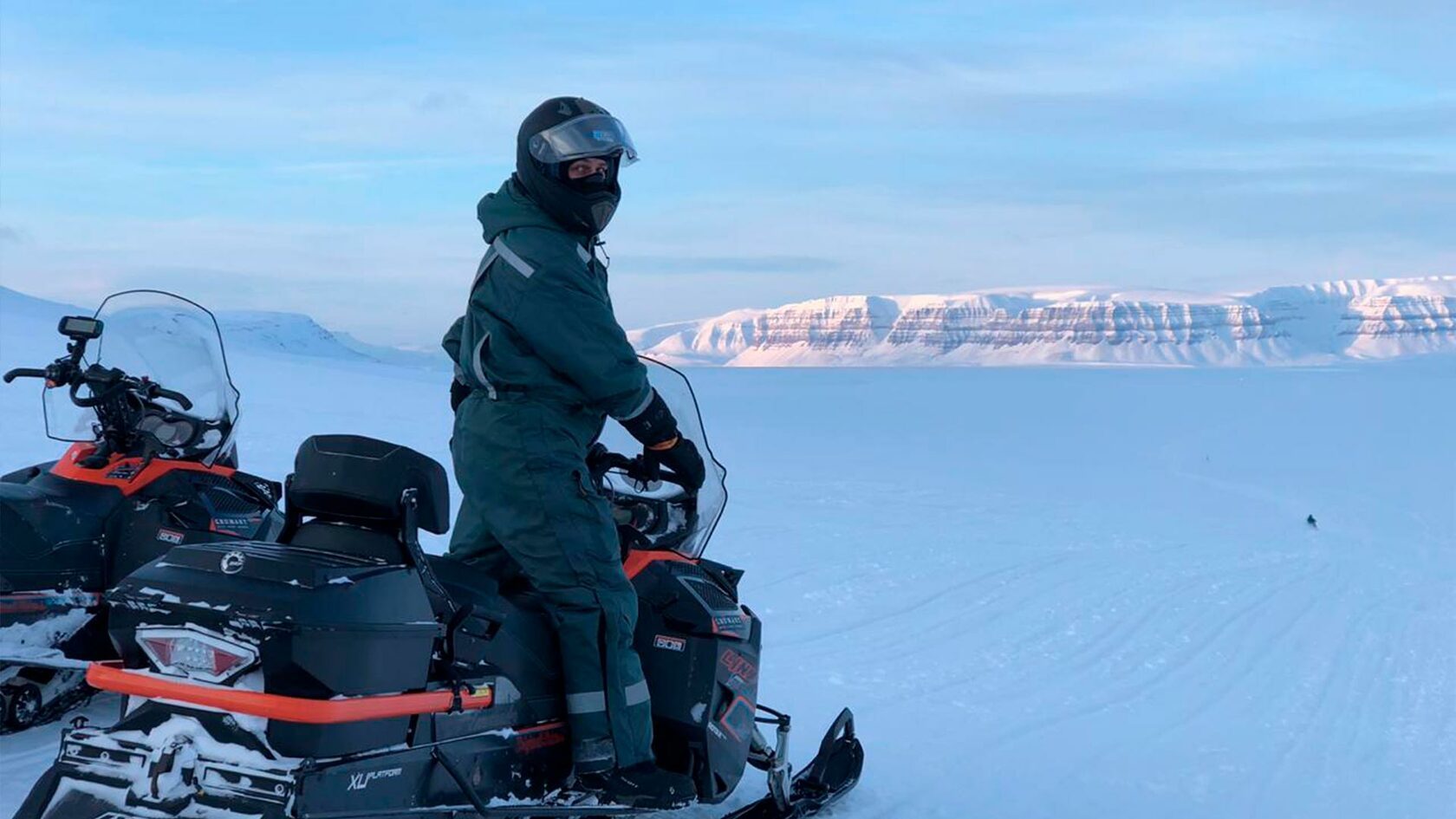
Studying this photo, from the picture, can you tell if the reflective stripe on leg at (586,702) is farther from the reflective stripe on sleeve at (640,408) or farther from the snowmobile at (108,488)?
the snowmobile at (108,488)

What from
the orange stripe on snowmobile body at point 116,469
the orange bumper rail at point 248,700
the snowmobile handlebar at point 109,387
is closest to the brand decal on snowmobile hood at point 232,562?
the orange bumper rail at point 248,700

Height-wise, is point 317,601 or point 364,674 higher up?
point 317,601

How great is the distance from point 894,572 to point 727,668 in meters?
5.65

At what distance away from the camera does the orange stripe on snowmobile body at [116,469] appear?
497 cm

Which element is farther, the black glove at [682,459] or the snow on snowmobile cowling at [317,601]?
the black glove at [682,459]

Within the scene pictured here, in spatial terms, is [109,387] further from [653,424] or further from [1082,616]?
[1082,616]

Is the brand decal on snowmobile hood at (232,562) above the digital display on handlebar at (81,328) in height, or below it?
below

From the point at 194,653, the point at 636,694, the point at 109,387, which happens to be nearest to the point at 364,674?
the point at 194,653

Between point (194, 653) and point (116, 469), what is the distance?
244 cm

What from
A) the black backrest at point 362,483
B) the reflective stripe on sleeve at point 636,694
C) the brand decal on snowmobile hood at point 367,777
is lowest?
the reflective stripe on sleeve at point 636,694

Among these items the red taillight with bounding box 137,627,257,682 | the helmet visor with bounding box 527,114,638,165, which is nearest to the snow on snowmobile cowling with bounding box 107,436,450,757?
the red taillight with bounding box 137,627,257,682

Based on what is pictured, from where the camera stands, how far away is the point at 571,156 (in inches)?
138

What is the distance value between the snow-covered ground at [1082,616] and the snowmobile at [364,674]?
114 centimetres

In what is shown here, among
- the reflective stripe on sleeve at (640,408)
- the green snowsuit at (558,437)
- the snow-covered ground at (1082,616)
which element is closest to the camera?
the green snowsuit at (558,437)
